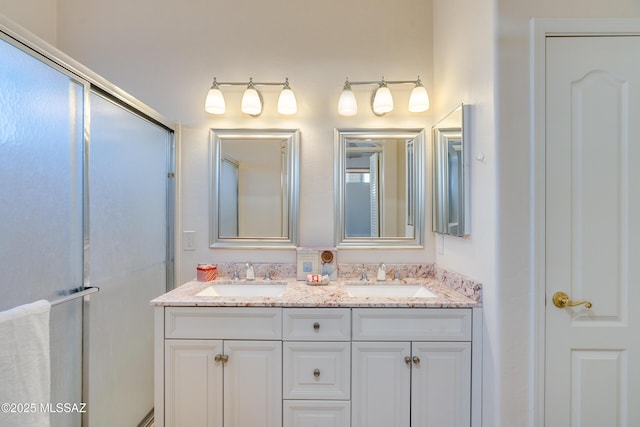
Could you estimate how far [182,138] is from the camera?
1973 mm

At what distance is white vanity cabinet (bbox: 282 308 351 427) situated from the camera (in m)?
1.42

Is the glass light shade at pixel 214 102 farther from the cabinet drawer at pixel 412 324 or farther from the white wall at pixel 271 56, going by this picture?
the cabinet drawer at pixel 412 324

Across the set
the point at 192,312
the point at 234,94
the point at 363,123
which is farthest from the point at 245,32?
the point at 192,312

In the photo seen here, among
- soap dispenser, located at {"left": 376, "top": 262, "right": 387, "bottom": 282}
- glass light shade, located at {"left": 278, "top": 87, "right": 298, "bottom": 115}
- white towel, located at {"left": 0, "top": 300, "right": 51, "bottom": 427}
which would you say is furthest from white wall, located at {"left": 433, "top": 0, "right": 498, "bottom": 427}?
white towel, located at {"left": 0, "top": 300, "right": 51, "bottom": 427}

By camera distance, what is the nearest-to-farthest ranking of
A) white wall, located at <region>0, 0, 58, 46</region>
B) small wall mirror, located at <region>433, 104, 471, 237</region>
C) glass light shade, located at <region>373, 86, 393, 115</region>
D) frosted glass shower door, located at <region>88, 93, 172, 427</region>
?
frosted glass shower door, located at <region>88, 93, 172, 427</region> → small wall mirror, located at <region>433, 104, 471, 237</region> → white wall, located at <region>0, 0, 58, 46</region> → glass light shade, located at <region>373, 86, 393, 115</region>

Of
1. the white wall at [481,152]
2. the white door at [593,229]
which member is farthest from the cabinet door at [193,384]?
the white door at [593,229]

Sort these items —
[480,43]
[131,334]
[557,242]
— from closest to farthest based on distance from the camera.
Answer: [557,242] < [480,43] < [131,334]

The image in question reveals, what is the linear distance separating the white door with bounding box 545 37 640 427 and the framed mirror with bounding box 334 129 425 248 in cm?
78

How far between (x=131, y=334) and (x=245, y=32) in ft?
6.52

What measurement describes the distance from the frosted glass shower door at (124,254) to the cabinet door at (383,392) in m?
1.21

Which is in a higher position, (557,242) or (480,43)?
(480,43)

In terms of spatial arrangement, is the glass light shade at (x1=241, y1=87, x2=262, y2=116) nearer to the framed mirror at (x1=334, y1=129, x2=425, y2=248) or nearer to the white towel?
the framed mirror at (x1=334, y1=129, x2=425, y2=248)

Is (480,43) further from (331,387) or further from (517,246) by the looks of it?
(331,387)

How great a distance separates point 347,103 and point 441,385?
1.64m
